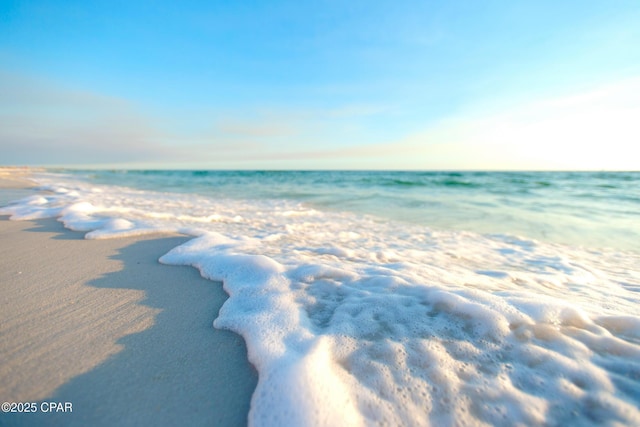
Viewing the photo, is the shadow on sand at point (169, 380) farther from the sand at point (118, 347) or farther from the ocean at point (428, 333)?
the ocean at point (428, 333)

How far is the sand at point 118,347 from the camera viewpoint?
1.16 m

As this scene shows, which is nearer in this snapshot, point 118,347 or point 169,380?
point 169,380

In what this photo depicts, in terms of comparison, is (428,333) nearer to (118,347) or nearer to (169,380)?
(169,380)

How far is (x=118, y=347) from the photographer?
58.6 inches

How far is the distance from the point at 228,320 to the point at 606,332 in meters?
2.16

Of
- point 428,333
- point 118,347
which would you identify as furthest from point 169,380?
point 428,333

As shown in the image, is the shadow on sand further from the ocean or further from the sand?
the ocean

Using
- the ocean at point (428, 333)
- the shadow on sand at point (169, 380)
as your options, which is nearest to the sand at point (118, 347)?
the shadow on sand at point (169, 380)

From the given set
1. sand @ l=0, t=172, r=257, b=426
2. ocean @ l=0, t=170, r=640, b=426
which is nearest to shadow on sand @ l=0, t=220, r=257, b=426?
sand @ l=0, t=172, r=257, b=426

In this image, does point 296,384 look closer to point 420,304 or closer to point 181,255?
point 420,304

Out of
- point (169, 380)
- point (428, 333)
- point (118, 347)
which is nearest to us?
point (169, 380)

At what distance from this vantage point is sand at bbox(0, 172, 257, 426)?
1157 millimetres

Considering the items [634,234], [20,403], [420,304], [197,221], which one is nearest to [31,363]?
[20,403]

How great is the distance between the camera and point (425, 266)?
9.31 ft
